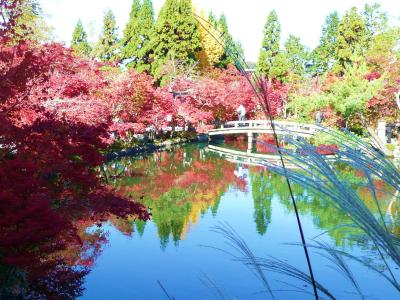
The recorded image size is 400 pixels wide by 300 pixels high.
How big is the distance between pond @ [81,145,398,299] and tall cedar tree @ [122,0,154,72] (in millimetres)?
10989

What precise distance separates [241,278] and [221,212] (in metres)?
3.64

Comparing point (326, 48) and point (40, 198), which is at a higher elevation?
point (326, 48)

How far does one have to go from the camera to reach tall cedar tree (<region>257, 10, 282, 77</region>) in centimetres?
2756

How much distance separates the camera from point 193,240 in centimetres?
764

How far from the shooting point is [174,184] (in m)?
12.8

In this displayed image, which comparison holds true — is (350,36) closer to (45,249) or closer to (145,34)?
(145,34)

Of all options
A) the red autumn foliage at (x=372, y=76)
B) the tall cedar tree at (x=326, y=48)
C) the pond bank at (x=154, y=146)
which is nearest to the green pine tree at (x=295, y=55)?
the tall cedar tree at (x=326, y=48)

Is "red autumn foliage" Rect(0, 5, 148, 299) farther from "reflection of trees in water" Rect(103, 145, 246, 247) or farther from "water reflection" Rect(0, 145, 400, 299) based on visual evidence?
"reflection of trees in water" Rect(103, 145, 246, 247)

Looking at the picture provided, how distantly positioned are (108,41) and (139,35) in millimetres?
2498

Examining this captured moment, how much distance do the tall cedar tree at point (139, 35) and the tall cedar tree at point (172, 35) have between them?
54cm

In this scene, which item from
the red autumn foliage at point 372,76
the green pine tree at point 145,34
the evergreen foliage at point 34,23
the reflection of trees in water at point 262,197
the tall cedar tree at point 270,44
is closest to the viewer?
the reflection of trees in water at point 262,197

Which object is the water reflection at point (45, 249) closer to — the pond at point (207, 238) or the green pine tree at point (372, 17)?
the pond at point (207, 238)

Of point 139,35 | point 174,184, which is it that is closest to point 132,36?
point 139,35

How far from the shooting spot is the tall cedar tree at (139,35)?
2436 cm
